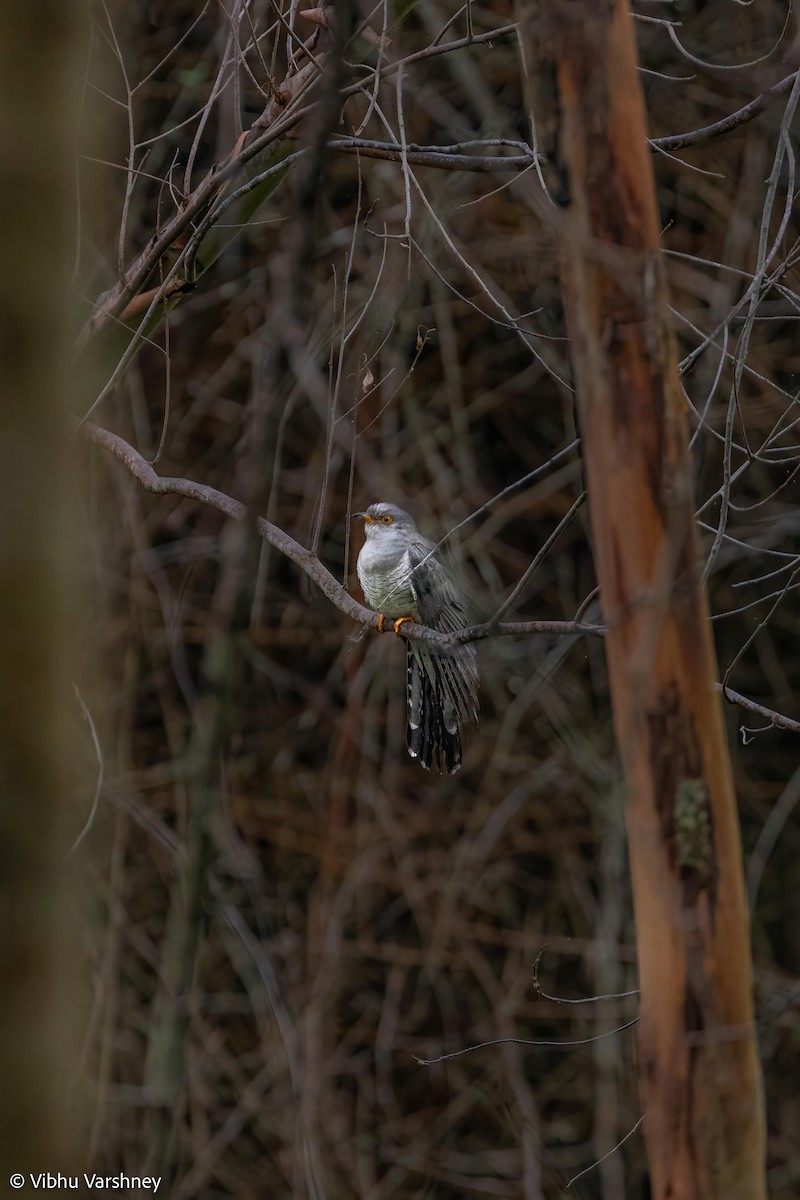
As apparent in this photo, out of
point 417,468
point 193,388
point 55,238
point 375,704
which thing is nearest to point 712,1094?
point 55,238

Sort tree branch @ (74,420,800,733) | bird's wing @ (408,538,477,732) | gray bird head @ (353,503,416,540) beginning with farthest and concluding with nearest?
1. gray bird head @ (353,503,416,540)
2. bird's wing @ (408,538,477,732)
3. tree branch @ (74,420,800,733)

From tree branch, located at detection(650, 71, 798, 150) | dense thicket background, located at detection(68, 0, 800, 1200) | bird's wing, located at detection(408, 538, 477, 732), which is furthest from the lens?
dense thicket background, located at detection(68, 0, 800, 1200)

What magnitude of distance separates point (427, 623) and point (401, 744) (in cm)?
127

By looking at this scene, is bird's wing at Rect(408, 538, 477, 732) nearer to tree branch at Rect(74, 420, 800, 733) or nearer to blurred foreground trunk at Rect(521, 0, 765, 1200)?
tree branch at Rect(74, 420, 800, 733)

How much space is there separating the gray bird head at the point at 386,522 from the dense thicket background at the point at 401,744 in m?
0.73

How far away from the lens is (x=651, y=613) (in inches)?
44.9

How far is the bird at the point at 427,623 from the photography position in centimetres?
299

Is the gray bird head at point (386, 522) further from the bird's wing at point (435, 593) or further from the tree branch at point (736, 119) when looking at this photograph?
the tree branch at point (736, 119)

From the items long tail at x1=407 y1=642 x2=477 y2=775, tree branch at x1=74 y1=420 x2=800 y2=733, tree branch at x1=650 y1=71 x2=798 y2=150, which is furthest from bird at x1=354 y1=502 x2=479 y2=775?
tree branch at x1=650 y1=71 x2=798 y2=150

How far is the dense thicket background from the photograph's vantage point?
4.07m

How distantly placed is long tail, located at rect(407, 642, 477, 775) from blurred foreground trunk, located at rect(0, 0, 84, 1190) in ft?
7.11

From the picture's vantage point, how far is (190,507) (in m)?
4.46

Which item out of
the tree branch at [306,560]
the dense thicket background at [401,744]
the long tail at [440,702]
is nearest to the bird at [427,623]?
the long tail at [440,702]

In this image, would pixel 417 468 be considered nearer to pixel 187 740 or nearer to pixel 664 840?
pixel 187 740
